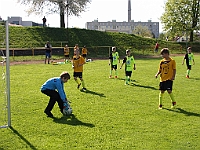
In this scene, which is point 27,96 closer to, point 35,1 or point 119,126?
point 119,126

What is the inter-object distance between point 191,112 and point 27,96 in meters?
6.18

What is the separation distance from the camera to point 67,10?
4866 cm

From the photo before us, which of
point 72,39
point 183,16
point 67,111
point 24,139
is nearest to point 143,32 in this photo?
point 183,16

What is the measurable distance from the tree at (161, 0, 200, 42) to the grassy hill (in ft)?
17.9

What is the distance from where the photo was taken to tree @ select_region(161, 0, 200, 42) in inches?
2233

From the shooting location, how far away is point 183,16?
186 ft

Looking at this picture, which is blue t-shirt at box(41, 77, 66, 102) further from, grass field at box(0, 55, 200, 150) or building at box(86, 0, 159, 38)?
building at box(86, 0, 159, 38)

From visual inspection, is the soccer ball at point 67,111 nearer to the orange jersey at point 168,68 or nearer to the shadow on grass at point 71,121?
the shadow on grass at point 71,121

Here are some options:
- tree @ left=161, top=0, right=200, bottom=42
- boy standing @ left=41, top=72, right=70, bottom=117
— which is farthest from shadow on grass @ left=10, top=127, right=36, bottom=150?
tree @ left=161, top=0, right=200, bottom=42

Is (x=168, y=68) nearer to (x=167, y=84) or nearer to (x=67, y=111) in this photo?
(x=167, y=84)

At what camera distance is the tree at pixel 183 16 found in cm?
5672

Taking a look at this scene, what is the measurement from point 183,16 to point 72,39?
24441mm

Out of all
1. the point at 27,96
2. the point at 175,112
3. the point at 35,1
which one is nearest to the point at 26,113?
the point at 27,96

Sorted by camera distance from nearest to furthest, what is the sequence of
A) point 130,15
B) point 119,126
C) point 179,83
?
point 119,126 < point 179,83 < point 130,15
